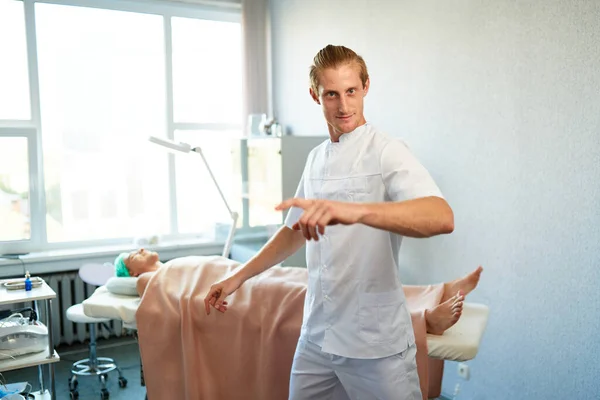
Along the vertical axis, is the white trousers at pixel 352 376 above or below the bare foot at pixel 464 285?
below

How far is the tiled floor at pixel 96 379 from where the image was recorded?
308 centimetres

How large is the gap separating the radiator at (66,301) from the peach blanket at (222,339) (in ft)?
6.21

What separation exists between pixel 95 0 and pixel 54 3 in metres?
0.29

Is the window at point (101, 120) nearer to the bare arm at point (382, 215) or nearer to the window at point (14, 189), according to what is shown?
the window at point (14, 189)

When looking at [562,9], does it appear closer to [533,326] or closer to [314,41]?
[533,326]

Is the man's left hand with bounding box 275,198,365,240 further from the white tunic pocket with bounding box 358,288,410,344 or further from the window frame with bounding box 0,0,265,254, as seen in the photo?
the window frame with bounding box 0,0,265,254

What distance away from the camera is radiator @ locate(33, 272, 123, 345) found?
3754 mm

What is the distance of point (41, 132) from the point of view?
3926 millimetres

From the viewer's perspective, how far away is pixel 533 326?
2320 mm

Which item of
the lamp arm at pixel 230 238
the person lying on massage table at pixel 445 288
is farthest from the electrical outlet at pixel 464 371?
the lamp arm at pixel 230 238

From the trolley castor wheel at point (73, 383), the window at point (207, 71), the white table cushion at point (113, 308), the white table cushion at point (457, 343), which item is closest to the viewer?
the white table cushion at point (457, 343)

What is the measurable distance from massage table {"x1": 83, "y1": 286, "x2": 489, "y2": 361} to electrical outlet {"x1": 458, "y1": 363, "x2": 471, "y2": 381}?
724mm

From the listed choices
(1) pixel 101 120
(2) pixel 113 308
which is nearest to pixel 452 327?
(2) pixel 113 308

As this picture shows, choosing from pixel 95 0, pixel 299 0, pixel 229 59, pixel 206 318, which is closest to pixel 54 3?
pixel 95 0
